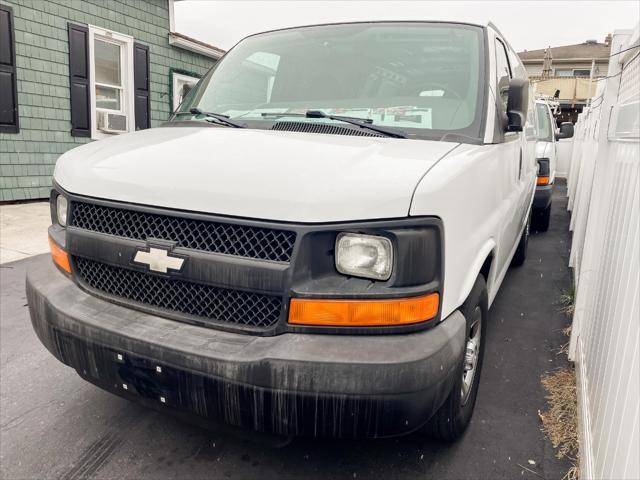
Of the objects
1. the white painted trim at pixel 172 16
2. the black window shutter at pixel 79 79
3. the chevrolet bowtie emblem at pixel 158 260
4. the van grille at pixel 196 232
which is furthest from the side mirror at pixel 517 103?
the white painted trim at pixel 172 16

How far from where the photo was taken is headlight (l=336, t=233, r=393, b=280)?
5.54ft

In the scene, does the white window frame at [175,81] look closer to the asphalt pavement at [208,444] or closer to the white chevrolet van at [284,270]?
the asphalt pavement at [208,444]

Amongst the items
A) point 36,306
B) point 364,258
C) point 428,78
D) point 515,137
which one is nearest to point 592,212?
point 515,137

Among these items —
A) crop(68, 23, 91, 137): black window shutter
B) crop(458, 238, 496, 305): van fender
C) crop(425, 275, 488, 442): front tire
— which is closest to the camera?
crop(458, 238, 496, 305): van fender

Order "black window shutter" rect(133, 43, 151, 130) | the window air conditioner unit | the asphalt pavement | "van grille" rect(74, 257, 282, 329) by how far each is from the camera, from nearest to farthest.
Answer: "van grille" rect(74, 257, 282, 329), the asphalt pavement, the window air conditioner unit, "black window shutter" rect(133, 43, 151, 130)

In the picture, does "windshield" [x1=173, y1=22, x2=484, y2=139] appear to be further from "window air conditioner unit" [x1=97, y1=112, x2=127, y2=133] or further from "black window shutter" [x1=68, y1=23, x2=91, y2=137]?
"window air conditioner unit" [x1=97, y1=112, x2=127, y2=133]

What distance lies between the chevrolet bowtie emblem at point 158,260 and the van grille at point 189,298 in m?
0.05

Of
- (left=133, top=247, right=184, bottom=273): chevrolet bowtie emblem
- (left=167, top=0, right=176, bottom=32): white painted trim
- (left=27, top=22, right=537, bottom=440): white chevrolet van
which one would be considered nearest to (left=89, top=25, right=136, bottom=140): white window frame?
(left=167, top=0, right=176, bottom=32): white painted trim

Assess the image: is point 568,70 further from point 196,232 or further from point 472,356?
point 196,232

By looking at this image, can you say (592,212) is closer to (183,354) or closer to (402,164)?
(402,164)

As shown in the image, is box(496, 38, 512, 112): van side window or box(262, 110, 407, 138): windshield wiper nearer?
box(262, 110, 407, 138): windshield wiper

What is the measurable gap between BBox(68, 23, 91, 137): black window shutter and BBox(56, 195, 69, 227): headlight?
7.23 metres

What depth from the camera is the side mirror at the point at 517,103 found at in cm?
263

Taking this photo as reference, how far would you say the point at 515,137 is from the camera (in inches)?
133
